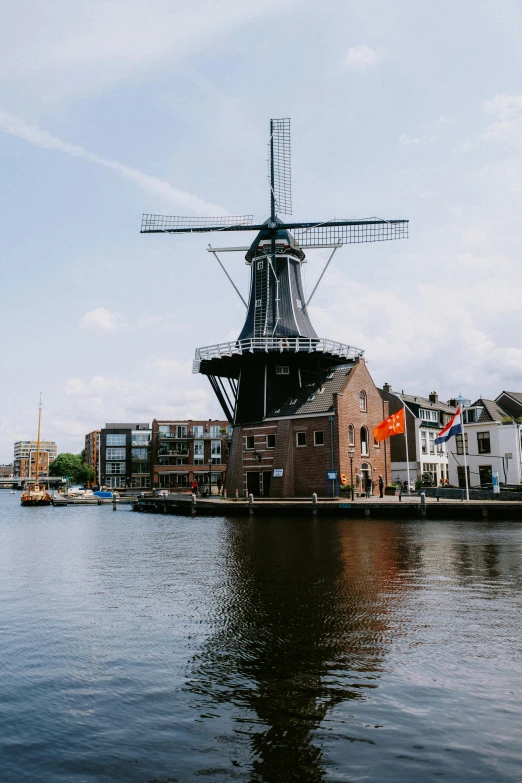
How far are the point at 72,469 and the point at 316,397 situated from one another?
386ft

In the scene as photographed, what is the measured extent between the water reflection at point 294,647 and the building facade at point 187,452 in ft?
311

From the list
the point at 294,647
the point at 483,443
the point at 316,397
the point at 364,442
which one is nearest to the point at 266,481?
the point at 316,397

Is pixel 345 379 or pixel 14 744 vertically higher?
pixel 345 379

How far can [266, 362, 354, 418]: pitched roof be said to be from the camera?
52.7 meters

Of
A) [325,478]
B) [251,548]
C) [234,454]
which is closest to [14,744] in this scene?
[251,548]

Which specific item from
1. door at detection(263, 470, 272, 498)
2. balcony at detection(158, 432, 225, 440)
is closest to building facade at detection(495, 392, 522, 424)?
door at detection(263, 470, 272, 498)

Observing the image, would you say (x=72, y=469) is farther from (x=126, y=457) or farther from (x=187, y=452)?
(x=187, y=452)

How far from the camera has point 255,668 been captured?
1045cm

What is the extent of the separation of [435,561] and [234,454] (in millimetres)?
36384

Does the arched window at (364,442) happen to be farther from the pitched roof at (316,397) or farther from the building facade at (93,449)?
the building facade at (93,449)

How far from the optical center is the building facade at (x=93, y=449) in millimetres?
158375

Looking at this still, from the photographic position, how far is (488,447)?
2477 inches

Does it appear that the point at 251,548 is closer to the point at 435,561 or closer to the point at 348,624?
the point at 435,561

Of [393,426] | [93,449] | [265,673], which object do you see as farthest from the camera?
[93,449]
